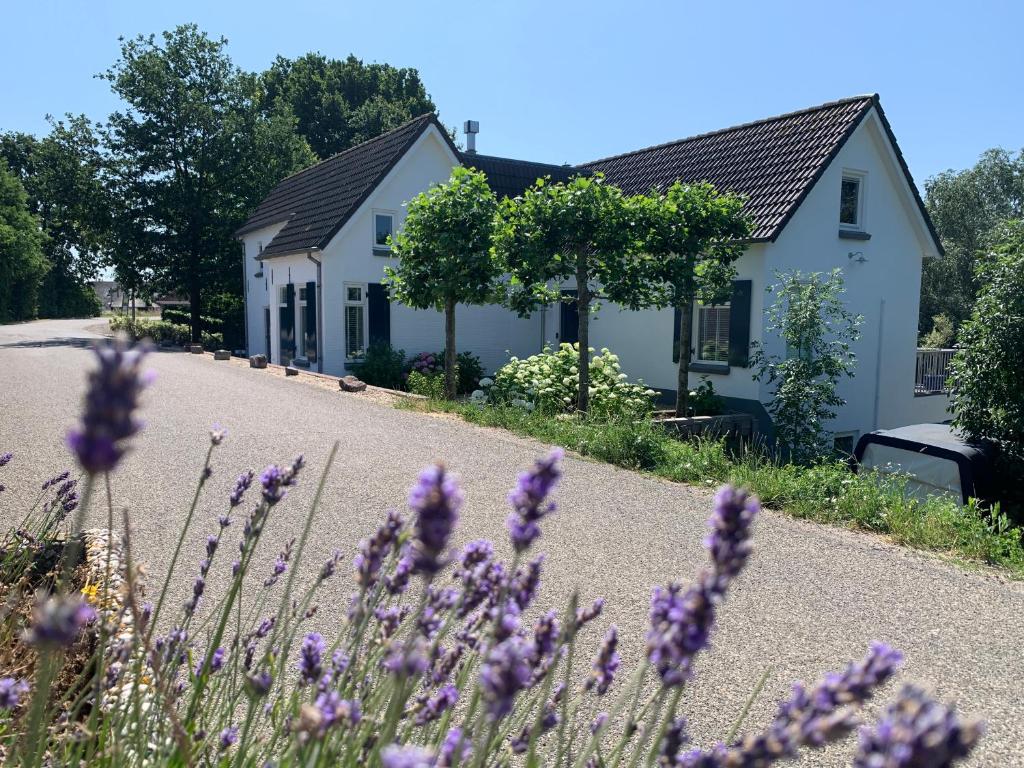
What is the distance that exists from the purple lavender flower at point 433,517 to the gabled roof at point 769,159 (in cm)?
1351

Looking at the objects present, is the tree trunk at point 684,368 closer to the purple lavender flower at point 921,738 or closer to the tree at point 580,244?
the tree at point 580,244

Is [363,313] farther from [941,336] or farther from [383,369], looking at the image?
[941,336]

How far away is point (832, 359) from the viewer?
1216cm

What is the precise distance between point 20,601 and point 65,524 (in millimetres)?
2678

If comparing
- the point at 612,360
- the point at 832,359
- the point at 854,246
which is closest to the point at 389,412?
the point at 612,360

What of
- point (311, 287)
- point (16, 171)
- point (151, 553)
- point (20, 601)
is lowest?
point (151, 553)

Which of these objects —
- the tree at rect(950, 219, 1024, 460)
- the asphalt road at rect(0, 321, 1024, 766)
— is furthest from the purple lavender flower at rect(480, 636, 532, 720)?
the tree at rect(950, 219, 1024, 460)

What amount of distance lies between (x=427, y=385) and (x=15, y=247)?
4357 cm

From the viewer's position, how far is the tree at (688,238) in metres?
11.8

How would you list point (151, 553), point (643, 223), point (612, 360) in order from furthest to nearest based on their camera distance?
1. point (612, 360)
2. point (643, 223)
3. point (151, 553)

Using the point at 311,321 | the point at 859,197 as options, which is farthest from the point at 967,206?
the point at 311,321

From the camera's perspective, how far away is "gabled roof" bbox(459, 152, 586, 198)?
20641 millimetres

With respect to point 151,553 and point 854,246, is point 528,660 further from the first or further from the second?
point 854,246

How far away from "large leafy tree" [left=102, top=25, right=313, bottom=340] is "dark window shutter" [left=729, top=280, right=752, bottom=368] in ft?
69.7
